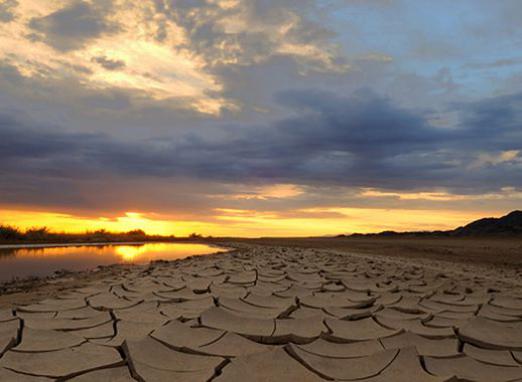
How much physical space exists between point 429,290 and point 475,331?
1.72 metres

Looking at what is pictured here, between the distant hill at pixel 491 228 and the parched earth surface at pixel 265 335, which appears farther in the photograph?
the distant hill at pixel 491 228

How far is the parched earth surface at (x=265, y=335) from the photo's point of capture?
1911mm

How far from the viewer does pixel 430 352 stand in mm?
2240

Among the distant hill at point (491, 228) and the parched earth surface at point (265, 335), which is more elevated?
the distant hill at point (491, 228)

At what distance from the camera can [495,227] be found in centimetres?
2209

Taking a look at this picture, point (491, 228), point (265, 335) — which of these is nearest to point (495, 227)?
point (491, 228)

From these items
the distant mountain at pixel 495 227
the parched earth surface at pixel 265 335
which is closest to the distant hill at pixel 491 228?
the distant mountain at pixel 495 227

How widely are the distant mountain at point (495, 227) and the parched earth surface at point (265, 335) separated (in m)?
18.6

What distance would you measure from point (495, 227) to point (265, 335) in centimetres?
2294

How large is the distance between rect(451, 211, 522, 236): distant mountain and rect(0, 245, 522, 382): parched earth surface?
18.6 meters

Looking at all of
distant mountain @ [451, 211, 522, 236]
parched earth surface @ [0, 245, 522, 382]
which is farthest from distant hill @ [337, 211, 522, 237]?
parched earth surface @ [0, 245, 522, 382]

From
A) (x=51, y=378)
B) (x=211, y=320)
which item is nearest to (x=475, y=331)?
(x=211, y=320)

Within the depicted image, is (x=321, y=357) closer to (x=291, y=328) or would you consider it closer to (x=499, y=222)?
(x=291, y=328)

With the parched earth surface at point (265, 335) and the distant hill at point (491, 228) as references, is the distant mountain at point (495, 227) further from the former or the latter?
the parched earth surface at point (265, 335)
